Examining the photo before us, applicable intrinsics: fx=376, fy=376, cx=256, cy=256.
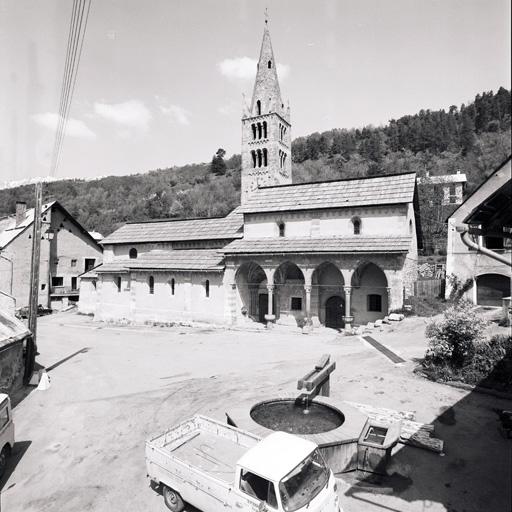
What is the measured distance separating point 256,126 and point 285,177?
278 inches

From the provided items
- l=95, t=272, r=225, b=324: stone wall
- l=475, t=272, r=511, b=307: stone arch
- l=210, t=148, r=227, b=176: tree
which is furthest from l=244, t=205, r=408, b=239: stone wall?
l=210, t=148, r=227, b=176: tree

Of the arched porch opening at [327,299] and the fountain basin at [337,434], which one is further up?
the arched porch opening at [327,299]

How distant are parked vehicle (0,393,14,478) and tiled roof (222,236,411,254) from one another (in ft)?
65.7

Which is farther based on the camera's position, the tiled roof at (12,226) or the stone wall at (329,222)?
the tiled roof at (12,226)

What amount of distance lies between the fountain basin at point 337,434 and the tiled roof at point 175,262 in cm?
2017

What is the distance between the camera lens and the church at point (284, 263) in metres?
26.2

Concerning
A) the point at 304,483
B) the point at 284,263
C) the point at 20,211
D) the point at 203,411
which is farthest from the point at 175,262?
the point at 304,483

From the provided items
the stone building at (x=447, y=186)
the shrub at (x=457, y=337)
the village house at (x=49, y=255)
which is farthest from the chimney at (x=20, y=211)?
the stone building at (x=447, y=186)

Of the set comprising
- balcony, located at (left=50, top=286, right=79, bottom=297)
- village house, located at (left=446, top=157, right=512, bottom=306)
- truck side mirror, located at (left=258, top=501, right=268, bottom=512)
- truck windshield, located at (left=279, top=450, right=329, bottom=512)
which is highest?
village house, located at (left=446, top=157, right=512, bottom=306)

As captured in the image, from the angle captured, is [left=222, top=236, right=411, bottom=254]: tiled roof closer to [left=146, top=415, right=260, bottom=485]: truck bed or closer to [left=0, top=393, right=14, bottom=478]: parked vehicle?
[left=146, top=415, right=260, bottom=485]: truck bed

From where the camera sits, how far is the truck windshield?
6035 millimetres

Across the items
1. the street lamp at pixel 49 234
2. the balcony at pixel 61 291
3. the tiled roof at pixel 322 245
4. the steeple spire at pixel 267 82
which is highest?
the steeple spire at pixel 267 82

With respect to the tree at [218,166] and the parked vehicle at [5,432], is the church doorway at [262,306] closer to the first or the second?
the parked vehicle at [5,432]

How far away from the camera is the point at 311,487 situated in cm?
637
